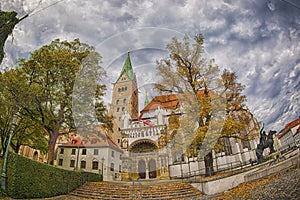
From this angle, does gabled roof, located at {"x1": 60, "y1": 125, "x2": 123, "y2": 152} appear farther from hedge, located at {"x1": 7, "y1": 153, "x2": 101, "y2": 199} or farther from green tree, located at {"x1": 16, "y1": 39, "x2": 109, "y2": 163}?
hedge, located at {"x1": 7, "y1": 153, "x2": 101, "y2": 199}

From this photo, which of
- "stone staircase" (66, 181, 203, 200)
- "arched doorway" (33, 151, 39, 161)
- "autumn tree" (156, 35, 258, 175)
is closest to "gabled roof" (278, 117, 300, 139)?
"autumn tree" (156, 35, 258, 175)

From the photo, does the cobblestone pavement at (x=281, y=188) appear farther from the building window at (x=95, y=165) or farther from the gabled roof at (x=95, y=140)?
the building window at (x=95, y=165)

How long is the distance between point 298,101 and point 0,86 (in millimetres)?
11577

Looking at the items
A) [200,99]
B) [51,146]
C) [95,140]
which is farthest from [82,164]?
[200,99]

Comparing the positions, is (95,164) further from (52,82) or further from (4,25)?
(4,25)

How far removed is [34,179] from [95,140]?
3.05m

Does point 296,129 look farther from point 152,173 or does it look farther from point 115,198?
point 152,173

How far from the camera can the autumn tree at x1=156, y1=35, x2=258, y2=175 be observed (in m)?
7.34

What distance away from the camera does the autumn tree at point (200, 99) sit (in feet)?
24.1

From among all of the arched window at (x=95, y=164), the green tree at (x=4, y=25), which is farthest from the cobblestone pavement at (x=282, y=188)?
the arched window at (x=95, y=164)

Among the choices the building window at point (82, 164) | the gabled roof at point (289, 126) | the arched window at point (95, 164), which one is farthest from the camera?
the building window at point (82, 164)

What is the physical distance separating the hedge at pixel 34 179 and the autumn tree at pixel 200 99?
631 centimetres

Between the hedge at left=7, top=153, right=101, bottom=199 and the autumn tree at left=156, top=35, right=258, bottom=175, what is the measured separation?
20.7 feet

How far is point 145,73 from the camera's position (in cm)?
537
